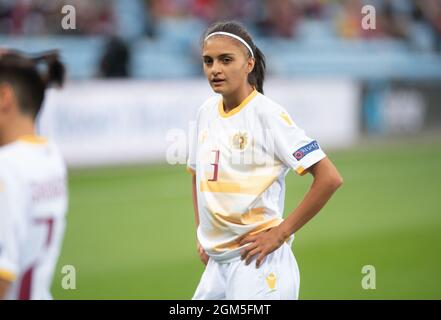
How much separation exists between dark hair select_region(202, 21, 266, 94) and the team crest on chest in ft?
1.09

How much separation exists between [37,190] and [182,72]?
14.4 meters

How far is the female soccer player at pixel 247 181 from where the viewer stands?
432 centimetres

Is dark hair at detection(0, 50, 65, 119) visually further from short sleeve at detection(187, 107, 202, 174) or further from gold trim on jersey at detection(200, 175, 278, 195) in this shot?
short sleeve at detection(187, 107, 202, 174)

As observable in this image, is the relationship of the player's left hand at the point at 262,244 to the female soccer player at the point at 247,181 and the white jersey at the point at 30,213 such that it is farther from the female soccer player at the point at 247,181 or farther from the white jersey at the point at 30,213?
the white jersey at the point at 30,213

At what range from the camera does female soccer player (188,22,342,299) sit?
432cm

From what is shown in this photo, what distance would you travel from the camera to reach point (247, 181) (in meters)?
4.36

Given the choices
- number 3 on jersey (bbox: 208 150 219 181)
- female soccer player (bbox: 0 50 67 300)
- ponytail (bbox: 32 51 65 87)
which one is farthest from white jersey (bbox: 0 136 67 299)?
number 3 on jersey (bbox: 208 150 219 181)

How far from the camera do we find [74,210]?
1126 centimetres

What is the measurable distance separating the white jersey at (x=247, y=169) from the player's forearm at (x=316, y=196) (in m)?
0.08

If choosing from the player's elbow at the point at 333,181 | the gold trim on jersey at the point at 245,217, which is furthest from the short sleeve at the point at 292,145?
the gold trim on jersey at the point at 245,217

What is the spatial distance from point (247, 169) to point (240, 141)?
142mm
